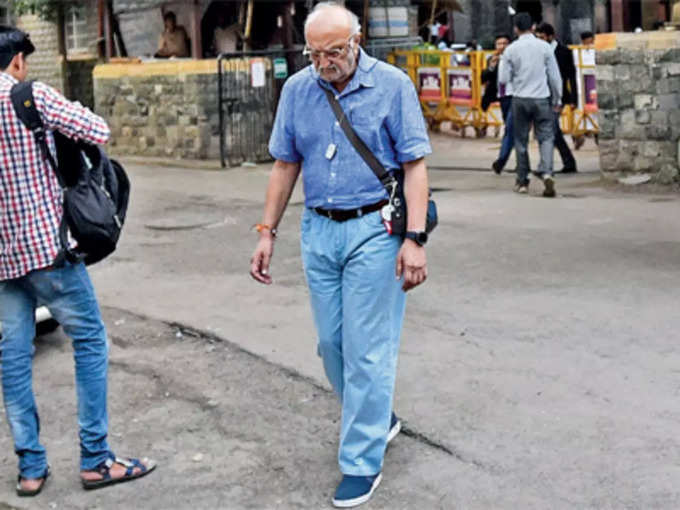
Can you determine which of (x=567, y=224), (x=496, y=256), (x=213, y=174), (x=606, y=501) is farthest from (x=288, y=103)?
(x=213, y=174)

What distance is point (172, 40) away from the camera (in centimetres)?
1958

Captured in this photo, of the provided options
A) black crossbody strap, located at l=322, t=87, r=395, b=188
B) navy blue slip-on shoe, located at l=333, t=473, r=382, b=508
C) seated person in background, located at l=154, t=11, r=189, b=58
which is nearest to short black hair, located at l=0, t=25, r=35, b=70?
black crossbody strap, located at l=322, t=87, r=395, b=188

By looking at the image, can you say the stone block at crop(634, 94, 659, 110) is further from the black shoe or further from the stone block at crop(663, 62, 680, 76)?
the black shoe

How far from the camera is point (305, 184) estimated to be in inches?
184

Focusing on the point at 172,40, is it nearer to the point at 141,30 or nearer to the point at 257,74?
the point at 141,30

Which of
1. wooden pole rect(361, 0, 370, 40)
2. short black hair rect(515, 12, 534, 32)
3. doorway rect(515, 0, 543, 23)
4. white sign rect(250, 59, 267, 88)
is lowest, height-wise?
white sign rect(250, 59, 267, 88)

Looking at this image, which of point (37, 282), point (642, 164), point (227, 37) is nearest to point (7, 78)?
point (37, 282)

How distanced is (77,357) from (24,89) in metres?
1.04

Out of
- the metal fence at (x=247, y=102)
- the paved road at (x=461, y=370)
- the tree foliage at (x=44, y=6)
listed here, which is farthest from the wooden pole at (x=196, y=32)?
the paved road at (x=461, y=370)

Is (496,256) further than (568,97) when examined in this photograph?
No

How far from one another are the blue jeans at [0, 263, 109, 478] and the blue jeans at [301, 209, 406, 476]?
87cm

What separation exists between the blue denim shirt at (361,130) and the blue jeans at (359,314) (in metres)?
0.11

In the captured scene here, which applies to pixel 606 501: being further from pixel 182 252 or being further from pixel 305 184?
pixel 182 252

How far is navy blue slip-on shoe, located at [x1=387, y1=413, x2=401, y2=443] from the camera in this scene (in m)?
5.12
